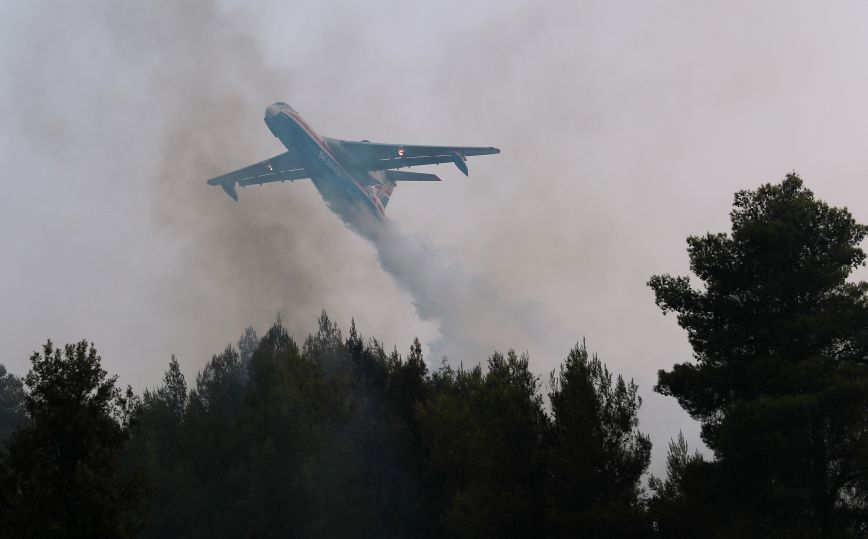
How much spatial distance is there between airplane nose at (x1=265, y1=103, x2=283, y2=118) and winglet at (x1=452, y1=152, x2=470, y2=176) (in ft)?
42.0

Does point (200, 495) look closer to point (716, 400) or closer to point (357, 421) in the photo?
point (357, 421)

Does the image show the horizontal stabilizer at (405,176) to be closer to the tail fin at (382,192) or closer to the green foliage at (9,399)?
the tail fin at (382,192)

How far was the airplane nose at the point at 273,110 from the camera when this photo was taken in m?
57.6

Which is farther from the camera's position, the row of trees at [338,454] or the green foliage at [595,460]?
the green foliage at [595,460]

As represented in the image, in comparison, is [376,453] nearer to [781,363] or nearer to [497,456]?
[497,456]

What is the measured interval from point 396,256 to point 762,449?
1749 inches

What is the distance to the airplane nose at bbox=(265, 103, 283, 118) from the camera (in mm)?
57562

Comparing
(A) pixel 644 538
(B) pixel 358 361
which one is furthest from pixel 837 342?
(B) pixel 358 361

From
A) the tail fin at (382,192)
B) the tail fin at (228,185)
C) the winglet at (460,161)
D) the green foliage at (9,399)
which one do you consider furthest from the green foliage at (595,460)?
the green foliage at (9,399)

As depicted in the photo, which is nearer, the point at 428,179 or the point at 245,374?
the point at 245,374

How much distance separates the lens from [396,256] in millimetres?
67812

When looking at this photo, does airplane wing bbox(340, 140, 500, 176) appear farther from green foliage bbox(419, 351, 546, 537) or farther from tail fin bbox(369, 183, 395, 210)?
green foliage bbox(419, 351, 546, 537)

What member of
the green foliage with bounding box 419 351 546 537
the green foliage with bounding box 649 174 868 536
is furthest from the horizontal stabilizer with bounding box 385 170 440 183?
the green foliage with bounding box 649 174 868 536

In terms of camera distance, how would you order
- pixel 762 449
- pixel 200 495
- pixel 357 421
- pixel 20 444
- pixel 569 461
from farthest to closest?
pixel 200 495, pixel 357 421, pixel 569 461, pixel 762 449, pixel 20 444
